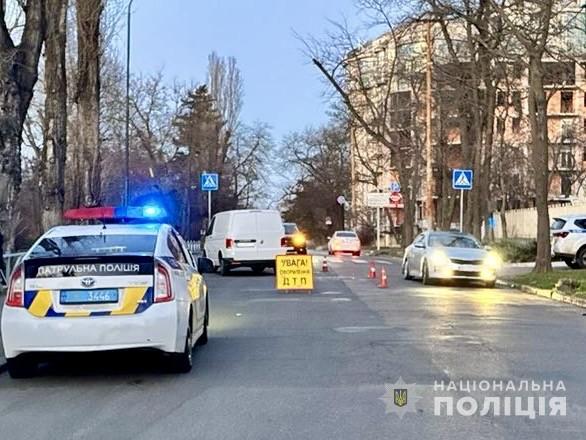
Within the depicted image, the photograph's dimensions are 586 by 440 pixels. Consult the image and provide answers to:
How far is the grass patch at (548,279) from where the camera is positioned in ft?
67.9

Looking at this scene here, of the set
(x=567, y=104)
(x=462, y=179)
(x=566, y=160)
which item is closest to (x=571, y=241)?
(x=462, y=179)

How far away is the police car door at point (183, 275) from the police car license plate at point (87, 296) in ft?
2.31

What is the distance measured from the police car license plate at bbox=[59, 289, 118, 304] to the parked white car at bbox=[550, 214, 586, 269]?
74.3ft

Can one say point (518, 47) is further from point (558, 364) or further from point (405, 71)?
point (558, 364)

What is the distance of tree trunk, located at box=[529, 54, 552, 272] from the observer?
79.2 feet

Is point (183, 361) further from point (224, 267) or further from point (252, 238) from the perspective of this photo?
point (224, 267)

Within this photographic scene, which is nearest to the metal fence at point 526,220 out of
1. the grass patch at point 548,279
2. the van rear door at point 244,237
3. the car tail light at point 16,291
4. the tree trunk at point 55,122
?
the grass patch at point 548,279

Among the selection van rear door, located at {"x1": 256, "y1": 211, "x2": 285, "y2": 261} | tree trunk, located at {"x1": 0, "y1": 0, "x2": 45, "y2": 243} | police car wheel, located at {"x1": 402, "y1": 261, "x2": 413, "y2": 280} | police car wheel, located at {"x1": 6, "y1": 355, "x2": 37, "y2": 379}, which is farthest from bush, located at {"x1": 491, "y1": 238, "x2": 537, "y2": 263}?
police car wheel, located at {"x1": 6, "y1": 355, "x2": 37, "y2": 379}

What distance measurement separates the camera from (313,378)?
31.0 feet

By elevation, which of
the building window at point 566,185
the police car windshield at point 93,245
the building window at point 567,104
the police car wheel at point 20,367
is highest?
the building window at point 567,104

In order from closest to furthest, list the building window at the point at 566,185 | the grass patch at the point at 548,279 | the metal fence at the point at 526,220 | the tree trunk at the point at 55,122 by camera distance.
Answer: the grass patch at the point at 548,279, the tree trunk at the point at 55,122, the metal fence at the point at 526,220, the building window at the point at 566,185

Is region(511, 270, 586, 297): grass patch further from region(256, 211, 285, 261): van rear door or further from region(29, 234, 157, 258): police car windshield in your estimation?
region(29, 234, 157, 258): police car windshield

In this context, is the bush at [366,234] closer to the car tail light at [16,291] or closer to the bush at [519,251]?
the bush at [519,251]

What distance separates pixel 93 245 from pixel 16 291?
0.96 m
